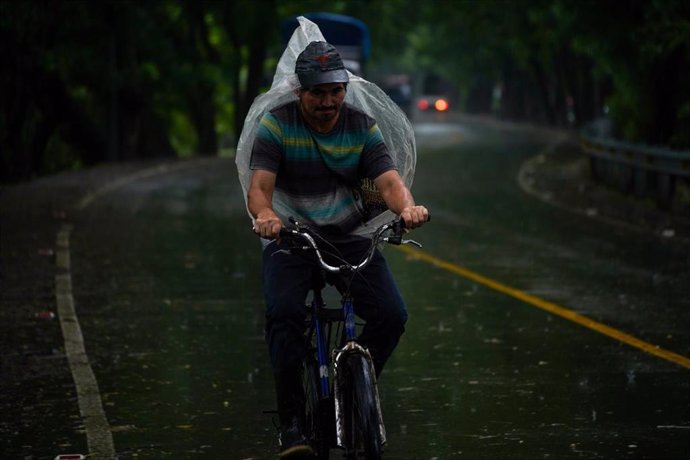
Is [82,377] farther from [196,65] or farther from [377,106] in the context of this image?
[196,65]

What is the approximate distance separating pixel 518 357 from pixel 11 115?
2954 cm

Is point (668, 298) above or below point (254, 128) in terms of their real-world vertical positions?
below

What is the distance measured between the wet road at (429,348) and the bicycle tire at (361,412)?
3.98 ft

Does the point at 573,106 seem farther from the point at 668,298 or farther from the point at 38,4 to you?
the point at 668,298

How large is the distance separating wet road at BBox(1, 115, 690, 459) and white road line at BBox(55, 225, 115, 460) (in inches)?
2.4

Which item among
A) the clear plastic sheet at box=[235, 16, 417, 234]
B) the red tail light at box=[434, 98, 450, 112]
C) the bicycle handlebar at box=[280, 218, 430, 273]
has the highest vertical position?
the clear plastic sheet at box=[235, 16, 417, 234]

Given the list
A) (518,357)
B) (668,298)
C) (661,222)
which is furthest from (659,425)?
(661,222)

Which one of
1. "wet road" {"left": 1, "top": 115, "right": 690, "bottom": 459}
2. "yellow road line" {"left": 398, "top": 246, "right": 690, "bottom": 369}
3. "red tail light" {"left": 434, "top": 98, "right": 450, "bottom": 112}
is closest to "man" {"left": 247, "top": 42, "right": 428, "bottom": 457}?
"wet road" {"left": 1, "top": 115, "right": 690, "bottom": 459}

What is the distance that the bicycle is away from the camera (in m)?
6.63

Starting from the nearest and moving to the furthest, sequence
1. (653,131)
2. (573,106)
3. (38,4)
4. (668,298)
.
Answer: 1. (668,298)
2. (653,131)
3. (38,4)
4. (573,106)

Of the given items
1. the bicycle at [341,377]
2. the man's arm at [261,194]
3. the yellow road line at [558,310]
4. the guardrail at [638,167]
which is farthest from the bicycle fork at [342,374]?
the guardrail at [638,167]

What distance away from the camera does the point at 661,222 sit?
72.9 ft

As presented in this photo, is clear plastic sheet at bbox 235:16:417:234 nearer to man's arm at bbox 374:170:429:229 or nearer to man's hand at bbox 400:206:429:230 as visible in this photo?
man's arm at bbox 374:170:429:229

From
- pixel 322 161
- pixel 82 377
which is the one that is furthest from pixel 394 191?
pixel 82 377
